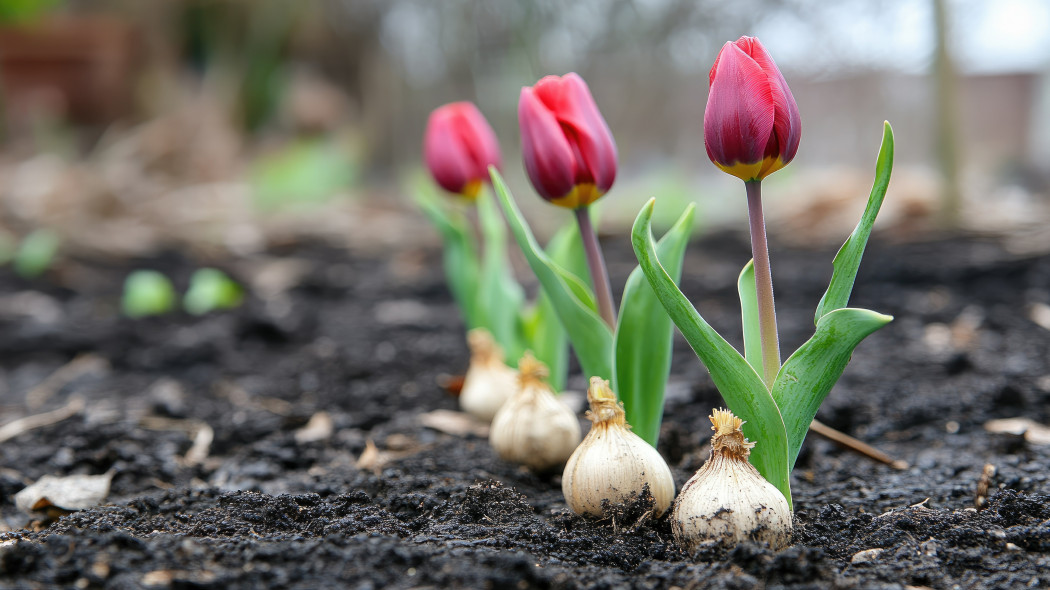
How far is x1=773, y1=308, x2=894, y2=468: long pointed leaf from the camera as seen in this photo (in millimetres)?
950

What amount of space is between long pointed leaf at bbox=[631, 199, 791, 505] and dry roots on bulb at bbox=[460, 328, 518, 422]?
72cm

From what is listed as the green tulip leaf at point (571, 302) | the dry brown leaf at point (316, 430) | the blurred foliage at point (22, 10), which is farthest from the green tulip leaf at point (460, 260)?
the blurred foliage at point (22, 10)

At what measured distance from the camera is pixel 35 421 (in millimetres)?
1786

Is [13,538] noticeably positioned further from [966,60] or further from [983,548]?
[966,60]

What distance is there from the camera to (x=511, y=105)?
5.38 meters

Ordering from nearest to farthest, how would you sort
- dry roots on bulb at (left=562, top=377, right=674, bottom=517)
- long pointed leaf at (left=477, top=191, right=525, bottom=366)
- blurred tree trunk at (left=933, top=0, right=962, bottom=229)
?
dry roots on bulb at (left=562, top=377, right=674, bottom=517) < long pointed leaf at (left=477, top=191, right=525, bottom=366) < blurred tree trunk at (left=933, top=0, right=962, bottom=229)

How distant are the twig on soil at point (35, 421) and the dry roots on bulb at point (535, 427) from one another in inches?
42.6

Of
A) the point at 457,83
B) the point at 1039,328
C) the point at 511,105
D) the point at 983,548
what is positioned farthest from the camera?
the point at 457,83

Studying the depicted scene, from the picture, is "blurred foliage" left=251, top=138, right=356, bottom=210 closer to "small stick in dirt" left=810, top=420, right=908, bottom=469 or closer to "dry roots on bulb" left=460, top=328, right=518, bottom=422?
"dry roots on bulb" left=460, top=328, right=518, bottom=422

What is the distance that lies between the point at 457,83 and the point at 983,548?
18.4 ft

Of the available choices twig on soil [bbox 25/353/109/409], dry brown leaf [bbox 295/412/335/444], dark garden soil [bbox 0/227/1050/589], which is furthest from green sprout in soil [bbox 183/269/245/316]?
dry brown leaf [bbox 295/412/335/444]

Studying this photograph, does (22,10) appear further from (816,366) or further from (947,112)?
(816,366)

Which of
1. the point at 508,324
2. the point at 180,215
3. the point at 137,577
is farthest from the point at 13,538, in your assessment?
the point at 180,215

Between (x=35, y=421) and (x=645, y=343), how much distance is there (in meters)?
1.43
